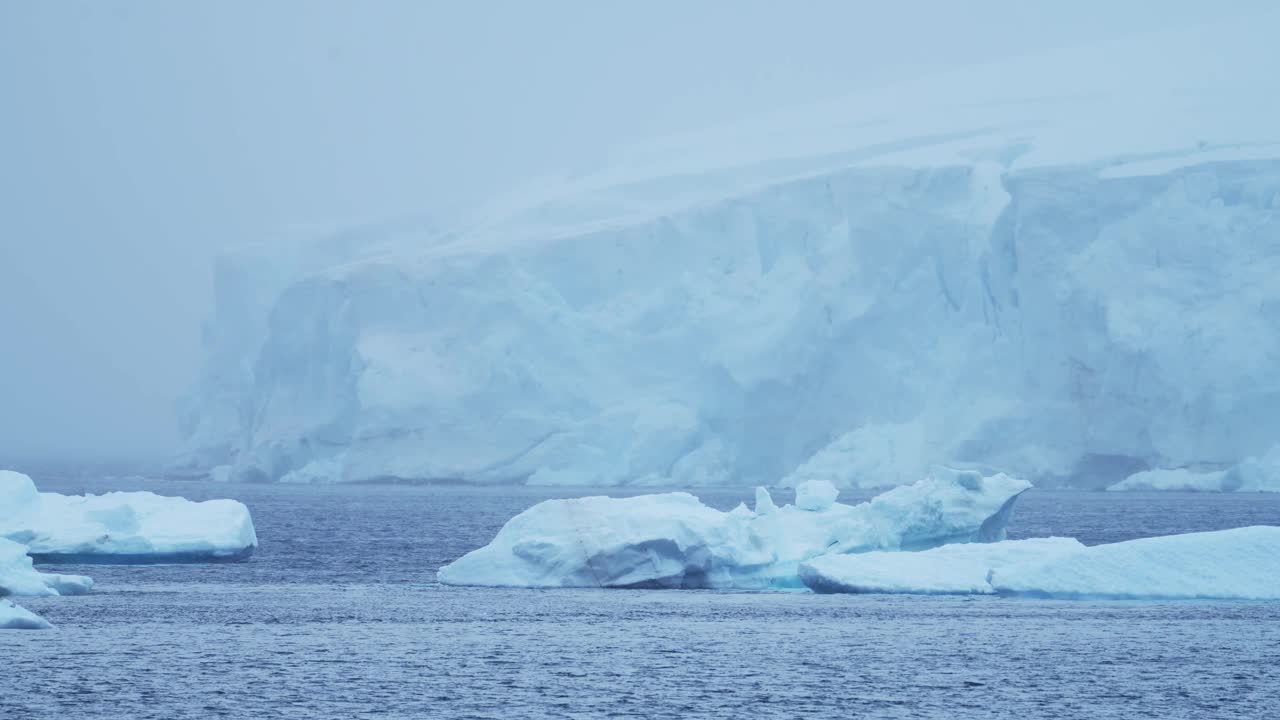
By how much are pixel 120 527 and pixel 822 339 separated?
20.0 metres

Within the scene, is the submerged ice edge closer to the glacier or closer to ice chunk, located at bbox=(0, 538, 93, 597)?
ice chunk, located at bbox=(0, 538, 93, 597)

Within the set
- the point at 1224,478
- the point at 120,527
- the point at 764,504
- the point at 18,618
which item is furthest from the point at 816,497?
the point at 1224,478

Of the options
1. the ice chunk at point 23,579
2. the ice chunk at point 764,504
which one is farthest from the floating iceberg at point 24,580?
the ice chunk at point 764,504

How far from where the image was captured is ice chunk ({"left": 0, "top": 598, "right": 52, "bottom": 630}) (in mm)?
14859

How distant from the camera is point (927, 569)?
19.2 meters

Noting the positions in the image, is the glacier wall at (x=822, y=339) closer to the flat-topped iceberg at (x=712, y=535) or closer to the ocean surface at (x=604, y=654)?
the flat-topped iceberg at (x=712, y=535)

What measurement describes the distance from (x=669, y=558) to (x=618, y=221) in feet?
90.7

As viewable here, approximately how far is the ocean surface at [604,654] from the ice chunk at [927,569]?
22 cm

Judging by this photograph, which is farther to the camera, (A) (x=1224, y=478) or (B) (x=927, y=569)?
(A) (x=1224, y=478)

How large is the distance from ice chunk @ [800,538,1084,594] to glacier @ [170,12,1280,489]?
724 inches

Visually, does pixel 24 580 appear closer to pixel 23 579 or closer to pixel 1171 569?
pixel 23 579

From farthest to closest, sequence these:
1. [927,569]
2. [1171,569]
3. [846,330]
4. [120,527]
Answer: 1. [846,330]
2. [120,527]
3. [927,569]
4. [1171,569]

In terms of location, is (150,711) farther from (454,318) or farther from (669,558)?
(454,318)

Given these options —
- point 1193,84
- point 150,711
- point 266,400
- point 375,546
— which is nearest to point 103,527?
point 375,546
